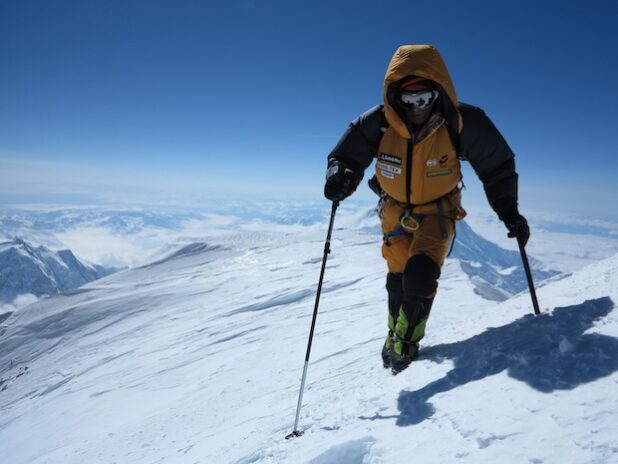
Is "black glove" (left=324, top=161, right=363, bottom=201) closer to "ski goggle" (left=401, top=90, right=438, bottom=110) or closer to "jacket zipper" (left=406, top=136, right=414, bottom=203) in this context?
"jacket zipper" (left=406, top=136, right=414, bottom=203)

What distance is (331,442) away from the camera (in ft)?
8.04

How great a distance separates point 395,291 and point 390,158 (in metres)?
1.50

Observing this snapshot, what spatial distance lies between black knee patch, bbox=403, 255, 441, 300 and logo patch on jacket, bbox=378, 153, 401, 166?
103cm

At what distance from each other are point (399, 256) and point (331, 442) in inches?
85.9

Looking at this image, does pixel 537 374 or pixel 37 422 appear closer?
pixel 537 374

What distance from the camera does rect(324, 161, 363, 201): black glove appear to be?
154 inches

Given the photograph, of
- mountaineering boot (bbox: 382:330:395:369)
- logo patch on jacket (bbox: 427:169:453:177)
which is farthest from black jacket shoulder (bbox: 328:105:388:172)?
mountaineering boot (bbox: 382:330:395:369)

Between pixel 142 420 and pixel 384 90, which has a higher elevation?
pixel 384 90

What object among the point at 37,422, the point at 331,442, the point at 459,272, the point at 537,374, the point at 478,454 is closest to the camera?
the point at 478,454

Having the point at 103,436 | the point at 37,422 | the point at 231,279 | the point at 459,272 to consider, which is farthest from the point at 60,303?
the point at 459,272

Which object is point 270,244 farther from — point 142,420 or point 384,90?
point 384,90

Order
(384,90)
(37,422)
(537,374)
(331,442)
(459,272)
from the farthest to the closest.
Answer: (459,272) → (37,422) → (384,90) → (331,442) → (537,374)

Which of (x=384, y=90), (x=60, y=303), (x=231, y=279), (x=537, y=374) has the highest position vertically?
(x=384, y=90)

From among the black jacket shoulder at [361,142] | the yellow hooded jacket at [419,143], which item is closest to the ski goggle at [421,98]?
the yellow hooded jacket at [419,143]
